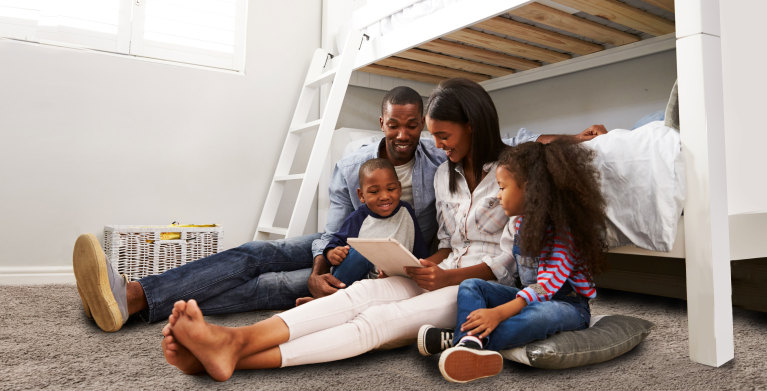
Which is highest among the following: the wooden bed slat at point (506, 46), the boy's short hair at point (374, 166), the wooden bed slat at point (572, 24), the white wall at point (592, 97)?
the wooden bed slat at point (506, 46)

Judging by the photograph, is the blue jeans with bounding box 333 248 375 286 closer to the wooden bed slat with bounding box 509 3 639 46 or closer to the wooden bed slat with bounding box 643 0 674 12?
the wooden bed slat with bounding box 509 3 639 46

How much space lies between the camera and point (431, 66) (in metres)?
2.29

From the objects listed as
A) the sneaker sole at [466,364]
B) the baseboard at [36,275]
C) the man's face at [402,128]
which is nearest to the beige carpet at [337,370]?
the sneaker sole at [466,364]

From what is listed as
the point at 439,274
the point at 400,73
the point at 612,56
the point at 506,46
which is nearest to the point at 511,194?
the point at 439,274

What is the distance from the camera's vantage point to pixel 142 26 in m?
2.26

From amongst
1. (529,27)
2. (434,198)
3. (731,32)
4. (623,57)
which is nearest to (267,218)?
(434,198)

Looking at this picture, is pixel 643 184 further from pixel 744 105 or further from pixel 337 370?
pixel 337 370

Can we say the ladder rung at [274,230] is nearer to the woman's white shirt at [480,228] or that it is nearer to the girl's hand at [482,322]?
the woman's white shirt at [480,228]

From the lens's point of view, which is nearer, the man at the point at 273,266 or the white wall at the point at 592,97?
the man at the point at 273,266

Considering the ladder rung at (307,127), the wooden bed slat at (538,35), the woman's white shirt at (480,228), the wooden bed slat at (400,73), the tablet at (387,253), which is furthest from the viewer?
the wooden bed slat at (400,73)

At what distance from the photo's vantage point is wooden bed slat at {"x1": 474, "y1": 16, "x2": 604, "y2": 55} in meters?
1.70

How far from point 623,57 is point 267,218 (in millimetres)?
1665

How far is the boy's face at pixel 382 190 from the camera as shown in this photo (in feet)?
4.32

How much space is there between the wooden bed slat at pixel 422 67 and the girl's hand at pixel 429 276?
4.52 ft
